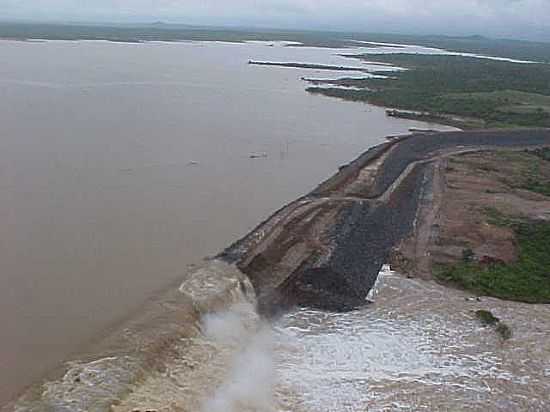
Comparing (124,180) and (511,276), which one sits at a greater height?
(511,276)

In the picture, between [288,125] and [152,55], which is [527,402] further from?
[152,55]

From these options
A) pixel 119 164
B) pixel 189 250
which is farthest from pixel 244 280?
pixel 119 164

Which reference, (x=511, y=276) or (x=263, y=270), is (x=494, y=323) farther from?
(x=263, y=270)

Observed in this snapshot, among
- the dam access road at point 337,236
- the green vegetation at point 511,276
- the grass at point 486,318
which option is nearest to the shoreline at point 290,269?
the dam access road at point 337,236

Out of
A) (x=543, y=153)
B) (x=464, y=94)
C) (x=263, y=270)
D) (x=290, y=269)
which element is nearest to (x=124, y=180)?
(x=263, y=270)

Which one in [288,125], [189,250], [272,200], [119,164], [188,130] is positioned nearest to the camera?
[189,250]

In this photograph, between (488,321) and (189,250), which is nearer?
(488,321)

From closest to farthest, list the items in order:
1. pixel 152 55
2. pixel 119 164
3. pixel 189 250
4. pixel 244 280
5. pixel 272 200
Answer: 1. pixel 244 280
2. pixel 189 250
3. pixel 272 200
4. pixel 119 164
5. pixel 152 55
